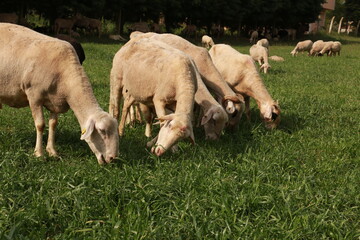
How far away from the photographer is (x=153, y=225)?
404cm

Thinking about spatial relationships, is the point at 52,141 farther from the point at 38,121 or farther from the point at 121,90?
the point at 121,90

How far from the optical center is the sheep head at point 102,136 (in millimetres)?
5359

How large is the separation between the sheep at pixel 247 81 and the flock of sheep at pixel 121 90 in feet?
0.08

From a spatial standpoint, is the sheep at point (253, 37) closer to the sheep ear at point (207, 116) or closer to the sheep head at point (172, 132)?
the sheep ear at point (207, 116)

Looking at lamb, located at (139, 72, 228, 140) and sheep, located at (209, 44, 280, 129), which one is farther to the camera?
sheep, located at (209, 44, 280, 129)

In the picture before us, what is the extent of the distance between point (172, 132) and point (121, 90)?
256cm

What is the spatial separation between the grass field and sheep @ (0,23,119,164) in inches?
23.2

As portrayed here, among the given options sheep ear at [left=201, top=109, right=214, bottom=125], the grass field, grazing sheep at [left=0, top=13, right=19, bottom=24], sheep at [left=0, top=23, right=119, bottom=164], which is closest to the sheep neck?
sheep at [left=0, top=23, right=119, bottom=164]

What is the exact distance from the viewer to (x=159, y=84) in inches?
267

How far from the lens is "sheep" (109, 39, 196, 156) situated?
5695 mm

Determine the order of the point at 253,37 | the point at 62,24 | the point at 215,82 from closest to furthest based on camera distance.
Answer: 1. the point at 215,82
2. the point at 62,24
3. the point at 253,37

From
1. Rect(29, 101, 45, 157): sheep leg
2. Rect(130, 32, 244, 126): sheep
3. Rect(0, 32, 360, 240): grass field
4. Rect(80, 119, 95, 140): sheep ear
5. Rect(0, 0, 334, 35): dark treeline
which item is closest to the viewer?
Rect(0, 32, 360, 240): grass field

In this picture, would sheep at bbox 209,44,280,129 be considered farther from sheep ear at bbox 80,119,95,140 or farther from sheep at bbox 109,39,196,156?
sheep ear at bbox 80,119,95,140

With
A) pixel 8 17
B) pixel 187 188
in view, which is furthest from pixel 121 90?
pixel 8 17
